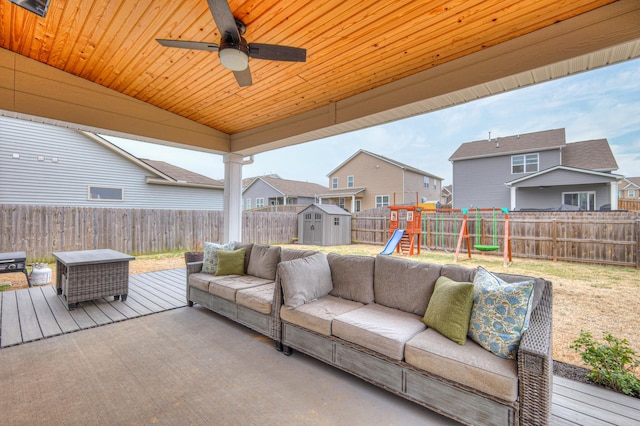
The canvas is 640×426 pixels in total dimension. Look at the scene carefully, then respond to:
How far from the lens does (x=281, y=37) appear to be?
8.11 feet

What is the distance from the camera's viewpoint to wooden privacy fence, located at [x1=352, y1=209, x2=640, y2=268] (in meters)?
5.60

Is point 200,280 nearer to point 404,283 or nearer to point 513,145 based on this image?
point 404,283

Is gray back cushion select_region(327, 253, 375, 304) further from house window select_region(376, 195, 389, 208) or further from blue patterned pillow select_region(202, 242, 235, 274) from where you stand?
house window select_region(376, 195, 389, 208)

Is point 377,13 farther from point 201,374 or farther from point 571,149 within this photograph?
point 571,149

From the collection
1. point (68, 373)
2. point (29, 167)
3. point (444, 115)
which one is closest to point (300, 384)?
point (68, 373)

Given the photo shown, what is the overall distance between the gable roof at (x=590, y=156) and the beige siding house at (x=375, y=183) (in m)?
6.69

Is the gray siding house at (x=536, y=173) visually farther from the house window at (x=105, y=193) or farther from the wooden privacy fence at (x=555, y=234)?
the house window at (x=105, y=193)

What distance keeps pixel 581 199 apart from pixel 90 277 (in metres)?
13.6

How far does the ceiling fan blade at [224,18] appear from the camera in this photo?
1.78m

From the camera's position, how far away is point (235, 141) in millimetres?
5211

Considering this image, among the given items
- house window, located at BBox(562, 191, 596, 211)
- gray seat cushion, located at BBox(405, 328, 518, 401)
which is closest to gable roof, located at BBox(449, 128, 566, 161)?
house window, located at BBox(562, 191, 596, 211)

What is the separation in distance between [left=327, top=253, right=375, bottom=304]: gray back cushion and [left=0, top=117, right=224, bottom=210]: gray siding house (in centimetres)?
922

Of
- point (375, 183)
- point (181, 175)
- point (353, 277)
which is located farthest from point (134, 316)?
point (375, 183)

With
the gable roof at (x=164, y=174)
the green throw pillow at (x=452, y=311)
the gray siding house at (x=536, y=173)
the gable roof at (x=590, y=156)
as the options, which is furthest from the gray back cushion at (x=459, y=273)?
the gable roof at (x=590, y=156)
